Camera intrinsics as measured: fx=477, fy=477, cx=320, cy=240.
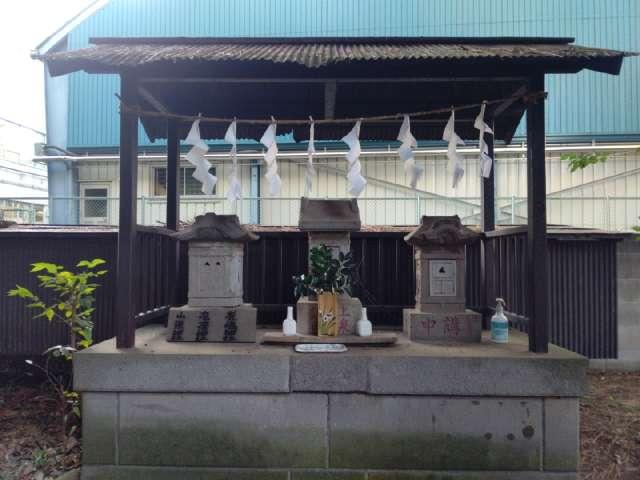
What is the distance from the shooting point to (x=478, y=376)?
4715mm

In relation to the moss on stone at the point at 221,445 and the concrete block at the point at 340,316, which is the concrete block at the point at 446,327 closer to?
the concrete block at the point at 340,316

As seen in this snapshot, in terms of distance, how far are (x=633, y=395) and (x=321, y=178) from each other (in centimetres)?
941

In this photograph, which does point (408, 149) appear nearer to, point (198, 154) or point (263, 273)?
point (198, 154)

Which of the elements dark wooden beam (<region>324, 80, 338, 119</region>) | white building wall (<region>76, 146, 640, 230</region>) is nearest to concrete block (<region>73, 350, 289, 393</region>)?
dark wooden beam (<region>324, 80, 338, 119</region>)

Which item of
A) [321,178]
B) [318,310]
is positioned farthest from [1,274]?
[321,178]

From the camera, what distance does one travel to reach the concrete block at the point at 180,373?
4.77 meters

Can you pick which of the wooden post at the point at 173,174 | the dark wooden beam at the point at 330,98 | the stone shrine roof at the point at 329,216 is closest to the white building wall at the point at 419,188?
the wooden post at the point at 173,174

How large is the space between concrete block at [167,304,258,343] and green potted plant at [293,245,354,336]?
2.28ft

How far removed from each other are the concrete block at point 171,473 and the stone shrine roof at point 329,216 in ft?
9.37

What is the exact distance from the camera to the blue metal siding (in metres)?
14.1

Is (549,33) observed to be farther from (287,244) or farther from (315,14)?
(287,244)

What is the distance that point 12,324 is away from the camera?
22.7 ft

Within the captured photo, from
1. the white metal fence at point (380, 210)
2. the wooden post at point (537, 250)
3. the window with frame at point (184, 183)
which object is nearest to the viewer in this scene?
the wooden post at point (537, 250)

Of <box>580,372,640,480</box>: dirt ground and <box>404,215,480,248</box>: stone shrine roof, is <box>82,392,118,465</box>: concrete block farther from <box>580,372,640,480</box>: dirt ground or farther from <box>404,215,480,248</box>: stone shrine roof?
<box>580,372,640,480</box>: dirt ground
